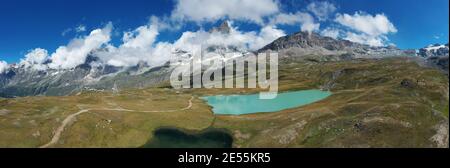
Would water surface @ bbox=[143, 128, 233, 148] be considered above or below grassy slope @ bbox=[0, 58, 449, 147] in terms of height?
below

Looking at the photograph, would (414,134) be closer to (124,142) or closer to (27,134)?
(124,142)

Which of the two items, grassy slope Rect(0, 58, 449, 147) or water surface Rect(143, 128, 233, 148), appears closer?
grassy slope Rect(0, 58, 449, 147)

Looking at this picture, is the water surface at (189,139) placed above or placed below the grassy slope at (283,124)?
below

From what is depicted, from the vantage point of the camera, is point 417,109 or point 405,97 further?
point 405,97

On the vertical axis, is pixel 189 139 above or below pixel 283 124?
below

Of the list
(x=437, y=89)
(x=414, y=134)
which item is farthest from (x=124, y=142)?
(x=437, y=89)

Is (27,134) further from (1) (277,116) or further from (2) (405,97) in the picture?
(2) (405,97)

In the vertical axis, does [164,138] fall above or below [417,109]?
below

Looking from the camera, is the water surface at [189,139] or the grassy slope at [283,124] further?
the water surface at [189,139]

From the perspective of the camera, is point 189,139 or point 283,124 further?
point 283,124
